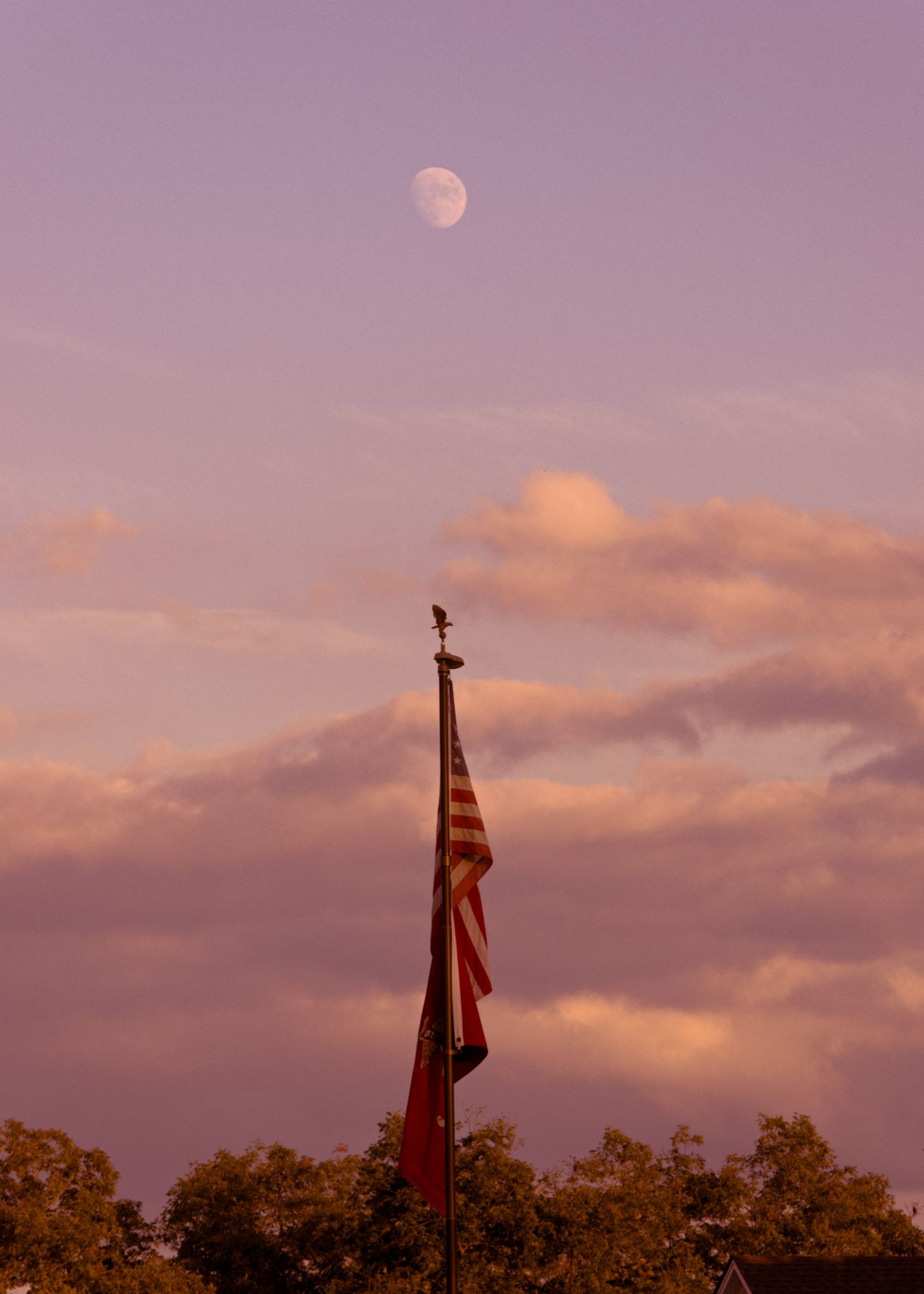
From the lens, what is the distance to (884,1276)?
48031 millimetres

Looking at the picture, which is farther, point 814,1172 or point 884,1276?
point 814,1172

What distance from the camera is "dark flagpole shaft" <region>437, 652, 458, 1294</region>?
21062 millimetres

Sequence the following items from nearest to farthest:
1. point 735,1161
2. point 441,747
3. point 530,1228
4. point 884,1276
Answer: point 441,747, point 884,1276, point 530,1228, point 735,1161

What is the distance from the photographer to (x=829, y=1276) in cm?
4738

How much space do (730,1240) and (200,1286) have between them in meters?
26.8

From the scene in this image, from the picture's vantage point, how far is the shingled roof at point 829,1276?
153 feet

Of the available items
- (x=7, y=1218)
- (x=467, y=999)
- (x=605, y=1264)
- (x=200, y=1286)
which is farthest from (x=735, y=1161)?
(x=467, y=999)

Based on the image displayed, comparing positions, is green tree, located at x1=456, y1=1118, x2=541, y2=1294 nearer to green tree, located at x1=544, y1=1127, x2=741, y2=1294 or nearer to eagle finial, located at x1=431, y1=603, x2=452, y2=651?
green tree, located at x1=544, y1=1127, x2=741, y2=1294

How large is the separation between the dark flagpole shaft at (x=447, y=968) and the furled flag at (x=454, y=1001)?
0.30 ft

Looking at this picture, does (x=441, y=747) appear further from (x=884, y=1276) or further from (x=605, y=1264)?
(x=605, y=1264)

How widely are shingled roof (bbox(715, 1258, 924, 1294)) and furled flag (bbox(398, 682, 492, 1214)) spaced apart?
28.1 metres

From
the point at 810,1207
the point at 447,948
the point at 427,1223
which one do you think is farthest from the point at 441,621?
the point at 810,1207

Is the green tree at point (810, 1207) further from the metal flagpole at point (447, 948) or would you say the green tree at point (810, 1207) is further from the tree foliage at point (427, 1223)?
the metal flagpole at point (447, 948)

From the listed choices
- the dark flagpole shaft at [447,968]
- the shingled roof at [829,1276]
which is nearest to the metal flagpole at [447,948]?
the dark flagpole shaft at [447,968]
